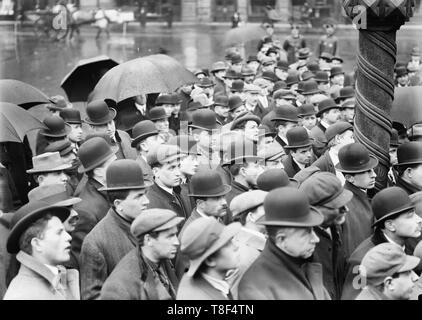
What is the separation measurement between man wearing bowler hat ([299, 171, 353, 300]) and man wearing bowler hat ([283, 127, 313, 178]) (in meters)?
2.01

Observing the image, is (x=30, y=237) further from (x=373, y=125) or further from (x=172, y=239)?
(x=373, y=125)

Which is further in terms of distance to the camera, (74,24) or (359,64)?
(74,24)

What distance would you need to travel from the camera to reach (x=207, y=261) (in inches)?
153

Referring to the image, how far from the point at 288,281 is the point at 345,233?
1.32 metres

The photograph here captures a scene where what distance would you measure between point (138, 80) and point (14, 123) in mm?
1763

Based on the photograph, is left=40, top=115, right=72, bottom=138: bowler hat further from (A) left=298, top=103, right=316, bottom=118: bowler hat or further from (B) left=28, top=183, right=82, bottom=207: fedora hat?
(A) left=298, top=103, right=316, bottom=118: bowler hat

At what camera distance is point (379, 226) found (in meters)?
4.79

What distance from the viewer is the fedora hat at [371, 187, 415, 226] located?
4.67 m

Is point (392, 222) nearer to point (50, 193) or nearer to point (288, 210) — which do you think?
point (288, 210)

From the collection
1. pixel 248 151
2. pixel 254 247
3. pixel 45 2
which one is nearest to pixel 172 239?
pixel 254 247

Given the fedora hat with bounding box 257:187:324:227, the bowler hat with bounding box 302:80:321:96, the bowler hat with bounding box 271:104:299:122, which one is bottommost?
the bowler hat with bounding box 302:80:321:96

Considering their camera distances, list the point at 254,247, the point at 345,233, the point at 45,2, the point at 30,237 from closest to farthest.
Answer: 1. the point at 30,237
2. the point at 254,247
3. the point at 345,233
4. the point at 45,2

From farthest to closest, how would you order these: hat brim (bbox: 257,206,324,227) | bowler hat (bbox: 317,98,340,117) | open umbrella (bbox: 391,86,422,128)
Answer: bowler hat (bbox: 317,98,340,117)
open umbrella (bbox: 391,86,422,128)
hat brim (bbox: 257,206,324,227)

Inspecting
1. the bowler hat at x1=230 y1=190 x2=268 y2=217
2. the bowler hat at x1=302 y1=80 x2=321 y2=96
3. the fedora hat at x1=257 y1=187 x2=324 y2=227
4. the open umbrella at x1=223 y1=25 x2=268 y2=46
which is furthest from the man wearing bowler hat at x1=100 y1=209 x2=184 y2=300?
the open umbrella at x1=223 y1=25 x2=268 y2=46
